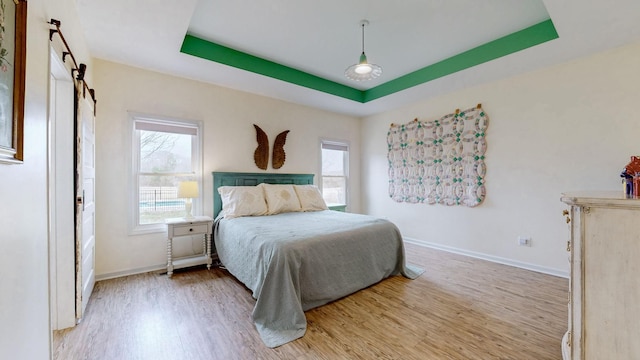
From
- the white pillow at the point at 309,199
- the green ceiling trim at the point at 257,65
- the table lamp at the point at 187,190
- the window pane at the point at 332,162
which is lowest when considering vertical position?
the white pillow at the point at 309,199

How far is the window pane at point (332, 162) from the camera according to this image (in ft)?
16.4

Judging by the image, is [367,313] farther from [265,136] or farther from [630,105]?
[630,105]

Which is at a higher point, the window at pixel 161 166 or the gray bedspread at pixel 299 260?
the window at pixel 161 166

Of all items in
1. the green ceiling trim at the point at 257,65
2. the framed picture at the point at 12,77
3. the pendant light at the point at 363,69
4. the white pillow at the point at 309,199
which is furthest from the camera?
the white pillow at the point at 309,199

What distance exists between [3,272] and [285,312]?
5.02 ft

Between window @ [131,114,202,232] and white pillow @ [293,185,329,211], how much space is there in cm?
138

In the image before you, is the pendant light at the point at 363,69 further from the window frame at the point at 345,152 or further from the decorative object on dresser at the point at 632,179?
the window frame at the point at 345,152

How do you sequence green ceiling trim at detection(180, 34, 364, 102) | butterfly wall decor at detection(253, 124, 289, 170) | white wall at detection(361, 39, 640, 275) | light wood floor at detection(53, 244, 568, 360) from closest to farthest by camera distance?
light wood floor at detection(53, 244, 568, 360), white wall at detection(361, 39, 640, 275), green ceiling trim at detection(180, 34, 364, 102), butterfly wall decor at detection(253, 124, 289, 170)

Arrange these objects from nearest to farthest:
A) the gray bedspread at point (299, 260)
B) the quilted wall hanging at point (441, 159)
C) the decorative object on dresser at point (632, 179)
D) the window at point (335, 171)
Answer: the decorative object on dresser at point (632, 179) → the gray bedspread at point (299, 260) → the quilted wall hanging at point (441, 159) → the window at point (335, 171)

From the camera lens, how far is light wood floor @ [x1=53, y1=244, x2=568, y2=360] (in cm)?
171

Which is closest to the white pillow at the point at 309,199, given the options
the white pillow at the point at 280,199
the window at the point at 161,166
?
the white pillow at the point at 280,199

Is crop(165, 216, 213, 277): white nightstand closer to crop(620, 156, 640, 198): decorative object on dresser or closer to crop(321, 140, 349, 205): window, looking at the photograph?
crop(321, 140, 349, 205): window

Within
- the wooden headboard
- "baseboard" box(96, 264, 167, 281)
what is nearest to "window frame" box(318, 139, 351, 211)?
the wooden headboard

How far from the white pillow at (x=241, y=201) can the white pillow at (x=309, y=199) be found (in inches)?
23.2
